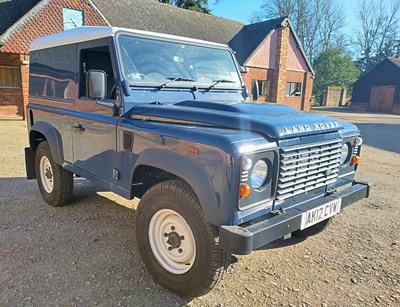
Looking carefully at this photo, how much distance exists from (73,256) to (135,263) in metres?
0.66

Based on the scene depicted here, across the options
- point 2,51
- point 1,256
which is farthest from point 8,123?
point 1,256

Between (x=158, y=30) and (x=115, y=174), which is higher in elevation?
(x=158, y=30)

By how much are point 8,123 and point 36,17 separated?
4.59 meters

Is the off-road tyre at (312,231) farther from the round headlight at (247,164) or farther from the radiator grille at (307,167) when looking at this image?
the round headlight at (247,164)

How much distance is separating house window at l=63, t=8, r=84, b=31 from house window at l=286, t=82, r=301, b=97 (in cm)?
1513

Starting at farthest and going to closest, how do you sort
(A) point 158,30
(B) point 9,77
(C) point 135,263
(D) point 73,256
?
(A) point 158,30 → (B) point 9,77 → (D) point 73,256 → (C) point 135,263

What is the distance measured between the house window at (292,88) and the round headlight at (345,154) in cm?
2180

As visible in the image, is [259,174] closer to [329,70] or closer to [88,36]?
[88,36]

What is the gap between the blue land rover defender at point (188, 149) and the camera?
229 centimetres

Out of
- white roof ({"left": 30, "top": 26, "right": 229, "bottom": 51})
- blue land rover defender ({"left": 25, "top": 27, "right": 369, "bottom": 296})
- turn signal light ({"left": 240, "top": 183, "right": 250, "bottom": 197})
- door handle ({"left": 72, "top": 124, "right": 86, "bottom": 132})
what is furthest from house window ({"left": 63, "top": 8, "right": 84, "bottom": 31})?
turn signal light ({"left": 240, "top": 183, "right": 250, "bottom": 197})

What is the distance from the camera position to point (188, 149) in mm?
2418

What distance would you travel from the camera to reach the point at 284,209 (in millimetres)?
2586

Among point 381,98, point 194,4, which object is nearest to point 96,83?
point 194,4

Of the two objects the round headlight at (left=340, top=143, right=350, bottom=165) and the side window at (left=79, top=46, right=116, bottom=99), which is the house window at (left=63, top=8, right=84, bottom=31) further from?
the round headlight at (left=340, top=143, right=350, bottom=165)
